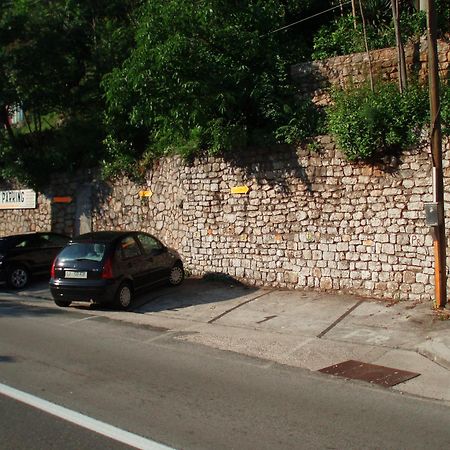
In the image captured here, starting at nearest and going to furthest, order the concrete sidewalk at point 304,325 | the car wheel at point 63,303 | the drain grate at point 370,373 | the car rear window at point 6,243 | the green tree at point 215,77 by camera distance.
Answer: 1. the drain grate at point 370,373
2. the concrete sidewalk at point 304,325
3. the car wheel at point 63,303
4. the green tree at point 215,77
5. the car rear window at point 6,243

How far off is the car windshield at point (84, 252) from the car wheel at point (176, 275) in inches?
89.9

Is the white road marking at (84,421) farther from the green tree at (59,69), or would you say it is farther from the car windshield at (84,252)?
the green tree at (59,69)

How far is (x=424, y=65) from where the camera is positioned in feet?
38.8

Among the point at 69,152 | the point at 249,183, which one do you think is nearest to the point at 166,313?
the point at 249,183

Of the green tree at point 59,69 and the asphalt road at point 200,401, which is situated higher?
the green tree at point 59,69

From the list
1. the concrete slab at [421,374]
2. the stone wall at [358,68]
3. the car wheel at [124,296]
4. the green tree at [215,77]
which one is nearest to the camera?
the concrete slab at [421,374]

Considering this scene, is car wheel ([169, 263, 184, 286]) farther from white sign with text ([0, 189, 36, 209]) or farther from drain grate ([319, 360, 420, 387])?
white sign with text ([0, 189, 36, 209])

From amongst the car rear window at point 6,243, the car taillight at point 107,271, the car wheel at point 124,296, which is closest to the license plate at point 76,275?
the car taillight at point 107,271

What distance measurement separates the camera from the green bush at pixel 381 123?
1081 cm

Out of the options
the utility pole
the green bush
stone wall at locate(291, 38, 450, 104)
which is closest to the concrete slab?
the utility pole

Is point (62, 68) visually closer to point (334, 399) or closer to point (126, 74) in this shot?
point (126, 74)

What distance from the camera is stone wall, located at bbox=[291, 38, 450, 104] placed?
11.8 m

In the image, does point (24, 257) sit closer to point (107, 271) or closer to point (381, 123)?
point (107, 271)

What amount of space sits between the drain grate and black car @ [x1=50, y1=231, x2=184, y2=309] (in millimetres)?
5335
